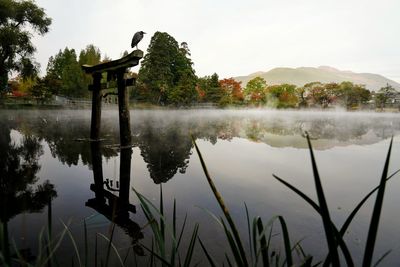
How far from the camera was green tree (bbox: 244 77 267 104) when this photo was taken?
7725 cm

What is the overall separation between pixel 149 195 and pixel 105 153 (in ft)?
11.8

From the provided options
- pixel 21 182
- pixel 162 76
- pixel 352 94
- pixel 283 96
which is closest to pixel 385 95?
pixel 352 94

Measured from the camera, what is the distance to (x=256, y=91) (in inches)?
3100

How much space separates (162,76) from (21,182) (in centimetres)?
4216

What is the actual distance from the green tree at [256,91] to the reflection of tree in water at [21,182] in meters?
72.1

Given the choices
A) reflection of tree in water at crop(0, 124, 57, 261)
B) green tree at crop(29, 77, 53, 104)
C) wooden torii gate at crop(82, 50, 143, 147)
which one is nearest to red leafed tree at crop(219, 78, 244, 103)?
green tree at crop(29, 77, 53, 104)

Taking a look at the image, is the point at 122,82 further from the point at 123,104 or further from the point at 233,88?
the point at 233,88

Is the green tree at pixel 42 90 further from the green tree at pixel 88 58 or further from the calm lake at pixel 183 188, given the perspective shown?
the calm lake at pixel 183 188

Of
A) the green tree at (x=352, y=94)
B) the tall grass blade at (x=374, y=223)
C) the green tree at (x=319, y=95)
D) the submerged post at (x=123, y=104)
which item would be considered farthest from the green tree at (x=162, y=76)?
the tall grass blade at (x=374, y=223)

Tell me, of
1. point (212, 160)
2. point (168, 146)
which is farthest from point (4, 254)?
point (168, 146)

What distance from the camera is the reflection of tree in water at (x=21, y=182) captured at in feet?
12.5

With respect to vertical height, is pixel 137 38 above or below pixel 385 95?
below

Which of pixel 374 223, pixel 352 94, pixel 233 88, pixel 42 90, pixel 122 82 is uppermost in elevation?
pixel 352 94

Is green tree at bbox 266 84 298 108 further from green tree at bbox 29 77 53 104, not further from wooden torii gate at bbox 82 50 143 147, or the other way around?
wooden torii gate at bbox 82 50 143 147
